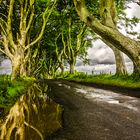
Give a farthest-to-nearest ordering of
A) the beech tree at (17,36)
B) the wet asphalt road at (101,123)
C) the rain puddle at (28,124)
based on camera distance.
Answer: the beech tree at (17,36)
the wet asphalt road at (101,123)
the rain puddle at (28,124)

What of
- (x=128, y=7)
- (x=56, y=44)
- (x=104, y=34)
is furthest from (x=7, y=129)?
(x=56, y=44)

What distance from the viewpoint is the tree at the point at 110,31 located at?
1598 centimetres

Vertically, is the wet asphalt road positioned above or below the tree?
below

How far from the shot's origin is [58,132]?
5.94m

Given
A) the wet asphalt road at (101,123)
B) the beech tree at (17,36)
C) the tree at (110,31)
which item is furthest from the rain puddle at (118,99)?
the beech tree at (17,36)

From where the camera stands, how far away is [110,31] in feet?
54.7

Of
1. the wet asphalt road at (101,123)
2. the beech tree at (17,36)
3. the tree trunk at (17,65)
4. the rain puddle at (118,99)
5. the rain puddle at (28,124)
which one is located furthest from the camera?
the tree trunk at (17,65)

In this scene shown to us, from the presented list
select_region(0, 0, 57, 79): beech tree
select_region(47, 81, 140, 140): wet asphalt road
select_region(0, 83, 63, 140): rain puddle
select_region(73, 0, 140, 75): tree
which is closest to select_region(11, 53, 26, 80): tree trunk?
select_region(0, 0, 57, 79): beech tree

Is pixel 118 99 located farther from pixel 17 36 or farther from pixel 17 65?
pixel 17 36

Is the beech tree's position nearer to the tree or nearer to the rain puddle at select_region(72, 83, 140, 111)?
the tree

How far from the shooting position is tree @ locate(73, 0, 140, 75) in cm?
1598

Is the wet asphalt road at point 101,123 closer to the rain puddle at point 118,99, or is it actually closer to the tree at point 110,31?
the rain puddle at point 118,99

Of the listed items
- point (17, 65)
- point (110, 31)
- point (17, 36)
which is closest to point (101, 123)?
point (110, 31)

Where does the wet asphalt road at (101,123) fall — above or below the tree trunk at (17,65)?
below
